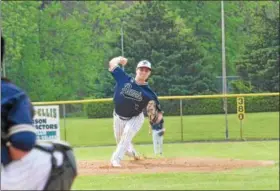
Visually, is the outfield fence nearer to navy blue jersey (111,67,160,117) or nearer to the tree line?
navy blue jersey (111,67,160,117)

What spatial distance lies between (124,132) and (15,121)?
844 cm

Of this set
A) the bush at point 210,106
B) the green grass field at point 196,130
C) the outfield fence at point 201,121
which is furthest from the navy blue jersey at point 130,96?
the bush at point 210,106

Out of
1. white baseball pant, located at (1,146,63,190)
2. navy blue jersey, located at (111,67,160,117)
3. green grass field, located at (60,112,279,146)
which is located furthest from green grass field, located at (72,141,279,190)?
green grass field, located at (60,112,279,146)

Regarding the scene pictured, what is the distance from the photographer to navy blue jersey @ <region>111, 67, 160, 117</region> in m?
12.9

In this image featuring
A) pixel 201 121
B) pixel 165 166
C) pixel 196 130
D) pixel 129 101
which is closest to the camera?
pixel 129 101

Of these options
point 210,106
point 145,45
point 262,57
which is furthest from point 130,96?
point 145,45

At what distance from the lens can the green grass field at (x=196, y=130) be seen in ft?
81.5

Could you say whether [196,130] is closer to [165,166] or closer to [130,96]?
[165,166]

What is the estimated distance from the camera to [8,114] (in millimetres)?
4387

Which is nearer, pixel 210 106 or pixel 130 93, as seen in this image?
pixel 130 93

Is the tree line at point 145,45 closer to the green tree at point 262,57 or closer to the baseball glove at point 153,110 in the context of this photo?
the green tree at point 262,57

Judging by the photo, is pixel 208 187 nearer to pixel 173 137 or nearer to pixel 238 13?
pixel 173 137

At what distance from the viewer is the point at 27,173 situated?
4.38 metres

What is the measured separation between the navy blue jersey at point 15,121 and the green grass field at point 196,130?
19.5 m
